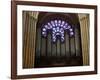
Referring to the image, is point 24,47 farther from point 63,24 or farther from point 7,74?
point 63,24

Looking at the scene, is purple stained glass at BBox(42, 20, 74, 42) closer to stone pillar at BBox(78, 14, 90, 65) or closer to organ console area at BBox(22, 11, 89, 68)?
organ console area at BBox(22, 11, 89, 68)

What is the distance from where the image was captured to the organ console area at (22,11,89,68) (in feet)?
6.35

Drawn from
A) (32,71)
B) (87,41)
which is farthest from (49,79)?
(87,41)

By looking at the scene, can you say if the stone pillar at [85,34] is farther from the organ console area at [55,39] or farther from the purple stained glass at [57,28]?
the purple stained glass at [57,28]

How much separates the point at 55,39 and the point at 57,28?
0.38ft

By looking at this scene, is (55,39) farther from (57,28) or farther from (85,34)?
(85,34)

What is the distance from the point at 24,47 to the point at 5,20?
0.31 m

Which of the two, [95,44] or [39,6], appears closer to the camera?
[39,6]

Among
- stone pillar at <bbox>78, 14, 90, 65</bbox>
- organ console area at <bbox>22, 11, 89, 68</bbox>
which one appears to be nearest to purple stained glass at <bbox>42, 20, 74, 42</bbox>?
organ console area at <bbox>22, 11, 89, 68</bbox>

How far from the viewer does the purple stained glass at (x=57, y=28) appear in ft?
6.53

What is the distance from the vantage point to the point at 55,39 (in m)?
2.00

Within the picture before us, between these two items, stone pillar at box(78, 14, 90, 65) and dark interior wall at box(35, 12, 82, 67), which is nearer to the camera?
dark interior wall at box(35, 12, 82, 67)

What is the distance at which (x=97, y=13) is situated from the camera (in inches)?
84.4

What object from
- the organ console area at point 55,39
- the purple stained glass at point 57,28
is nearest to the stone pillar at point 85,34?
the organ console area at point 55,39
